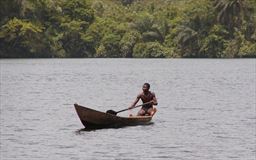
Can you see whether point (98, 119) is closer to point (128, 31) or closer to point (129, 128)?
point (129, 128)

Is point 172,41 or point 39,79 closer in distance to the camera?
point 39,79

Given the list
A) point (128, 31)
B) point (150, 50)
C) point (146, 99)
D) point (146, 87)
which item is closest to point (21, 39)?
point (128, 31)

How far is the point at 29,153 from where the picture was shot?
25078mm

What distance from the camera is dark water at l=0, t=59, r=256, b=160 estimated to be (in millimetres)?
25672

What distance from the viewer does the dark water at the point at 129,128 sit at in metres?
25.7

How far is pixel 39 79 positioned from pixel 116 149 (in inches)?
1870

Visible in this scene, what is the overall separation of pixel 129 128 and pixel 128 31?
104 metres

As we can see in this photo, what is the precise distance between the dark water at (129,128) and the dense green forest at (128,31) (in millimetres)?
52720

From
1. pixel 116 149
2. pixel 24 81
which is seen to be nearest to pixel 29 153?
pixel 116 149

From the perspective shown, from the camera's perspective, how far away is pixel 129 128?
106 ft

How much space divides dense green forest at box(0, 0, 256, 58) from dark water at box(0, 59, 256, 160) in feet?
173

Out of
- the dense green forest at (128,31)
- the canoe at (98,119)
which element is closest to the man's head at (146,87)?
the canoe at (98,119)

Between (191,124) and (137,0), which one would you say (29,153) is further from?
(137,0)

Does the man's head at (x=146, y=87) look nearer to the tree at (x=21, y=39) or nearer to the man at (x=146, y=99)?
the man at (x=146, y=99)
